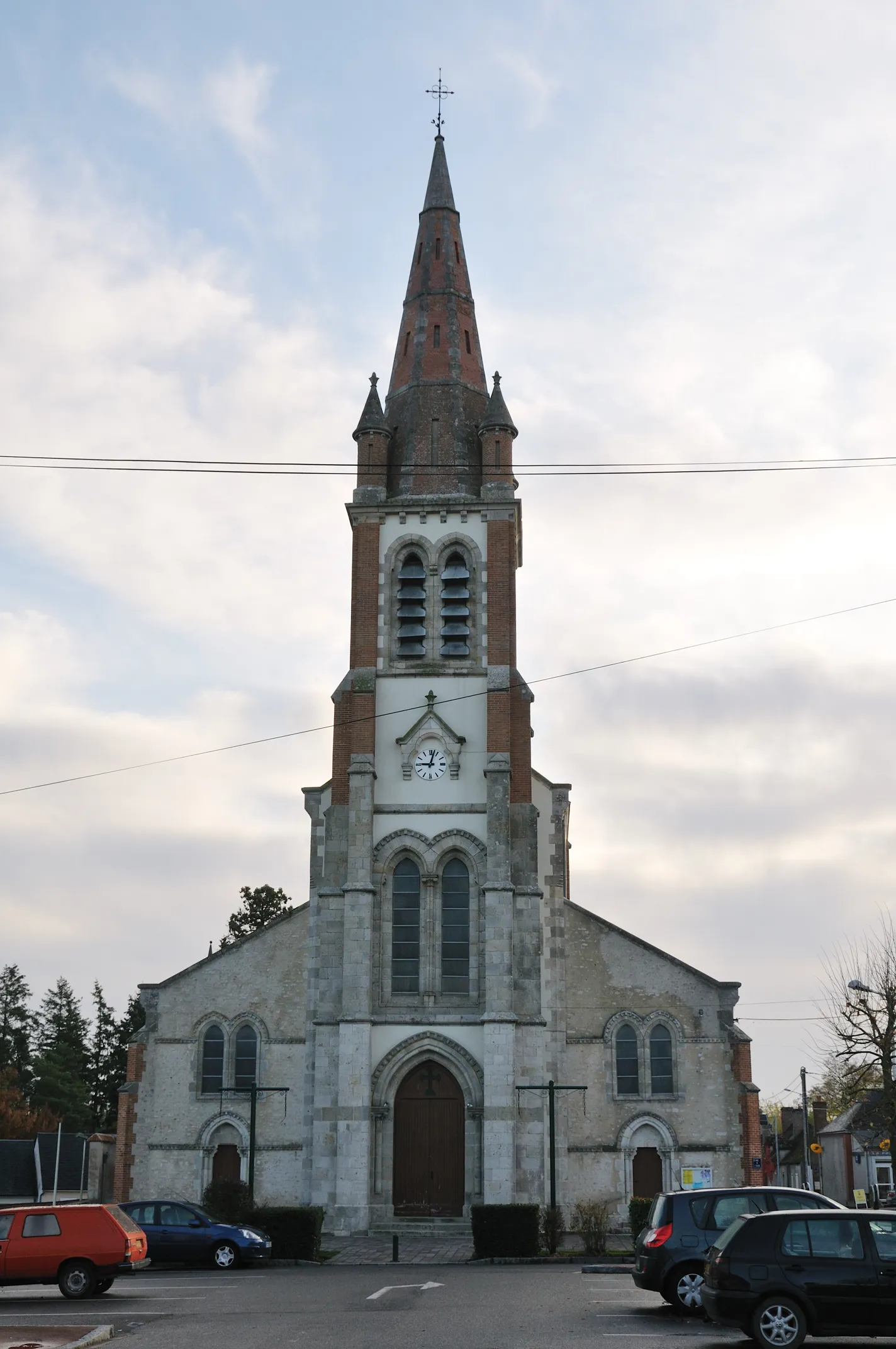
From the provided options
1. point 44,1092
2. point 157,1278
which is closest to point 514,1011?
point 157,1278

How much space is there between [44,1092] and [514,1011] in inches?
2119

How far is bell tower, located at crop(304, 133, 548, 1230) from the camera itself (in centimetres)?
3466

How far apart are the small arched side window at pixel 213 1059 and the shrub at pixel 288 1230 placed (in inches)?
383

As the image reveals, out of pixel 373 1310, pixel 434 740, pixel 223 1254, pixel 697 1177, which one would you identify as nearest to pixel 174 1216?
pixel 223 1254

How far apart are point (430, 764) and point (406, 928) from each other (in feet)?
13.9

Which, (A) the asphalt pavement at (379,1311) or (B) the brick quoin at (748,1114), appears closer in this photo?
(A) the asphalt pavement at (379,1311)

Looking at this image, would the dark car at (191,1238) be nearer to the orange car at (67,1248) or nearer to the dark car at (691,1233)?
the orange car at (67,1248)

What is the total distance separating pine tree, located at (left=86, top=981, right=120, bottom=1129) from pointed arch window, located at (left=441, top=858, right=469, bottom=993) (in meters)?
41.2

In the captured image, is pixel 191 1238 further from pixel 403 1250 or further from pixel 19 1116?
pixel 19 1116

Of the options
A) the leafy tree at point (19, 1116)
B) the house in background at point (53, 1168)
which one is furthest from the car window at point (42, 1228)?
the leafy tree at point (19, 1116)

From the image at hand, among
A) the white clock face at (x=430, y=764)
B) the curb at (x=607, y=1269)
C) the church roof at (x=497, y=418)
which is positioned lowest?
the curb at (x=607, y=1269)

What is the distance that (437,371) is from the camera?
137ft

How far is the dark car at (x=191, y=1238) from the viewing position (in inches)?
1037

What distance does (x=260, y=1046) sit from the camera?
3734 centimetres
